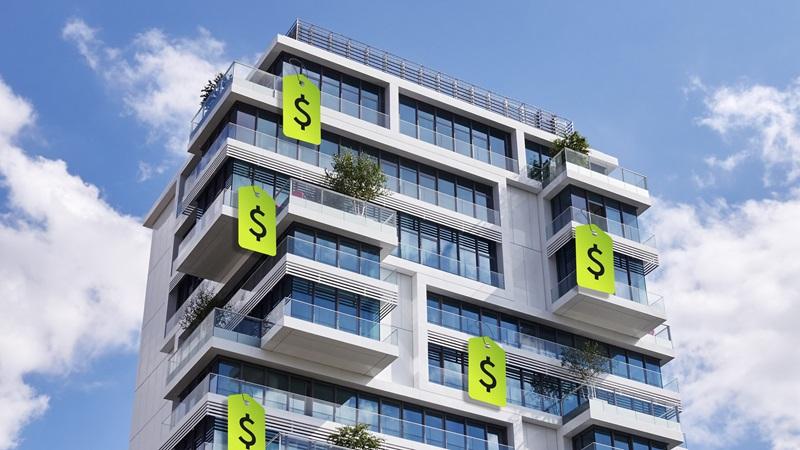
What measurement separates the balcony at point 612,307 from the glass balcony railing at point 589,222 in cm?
253

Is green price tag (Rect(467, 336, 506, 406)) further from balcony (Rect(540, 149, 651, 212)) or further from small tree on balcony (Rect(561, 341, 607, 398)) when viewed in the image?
balcony (Rect(540, 149, 651, 212))

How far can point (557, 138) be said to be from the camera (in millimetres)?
61906

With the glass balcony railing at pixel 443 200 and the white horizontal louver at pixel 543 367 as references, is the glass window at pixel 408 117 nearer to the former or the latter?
the glass balcony railing at pixel 443 200

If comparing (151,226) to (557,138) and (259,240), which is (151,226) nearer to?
(259,240)

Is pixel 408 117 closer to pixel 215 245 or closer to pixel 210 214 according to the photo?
pixel 210 214

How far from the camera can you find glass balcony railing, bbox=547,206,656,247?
57.9 meters

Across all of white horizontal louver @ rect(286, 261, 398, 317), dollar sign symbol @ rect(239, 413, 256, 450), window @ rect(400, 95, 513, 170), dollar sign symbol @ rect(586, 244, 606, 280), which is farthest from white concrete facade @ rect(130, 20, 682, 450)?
dollar sign symbol @ rect(586, 244, 606, 280)

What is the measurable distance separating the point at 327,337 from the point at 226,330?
146 inches

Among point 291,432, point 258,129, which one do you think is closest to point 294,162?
point 258,129

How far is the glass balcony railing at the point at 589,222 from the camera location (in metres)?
57.9

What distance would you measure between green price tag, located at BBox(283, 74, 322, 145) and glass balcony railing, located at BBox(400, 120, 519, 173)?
174 inches

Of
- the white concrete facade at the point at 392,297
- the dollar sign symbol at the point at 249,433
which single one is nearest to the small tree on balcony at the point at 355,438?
the white concrete facade at the point at 392,297

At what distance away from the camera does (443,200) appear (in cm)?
5731

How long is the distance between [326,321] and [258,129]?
9388 mm
